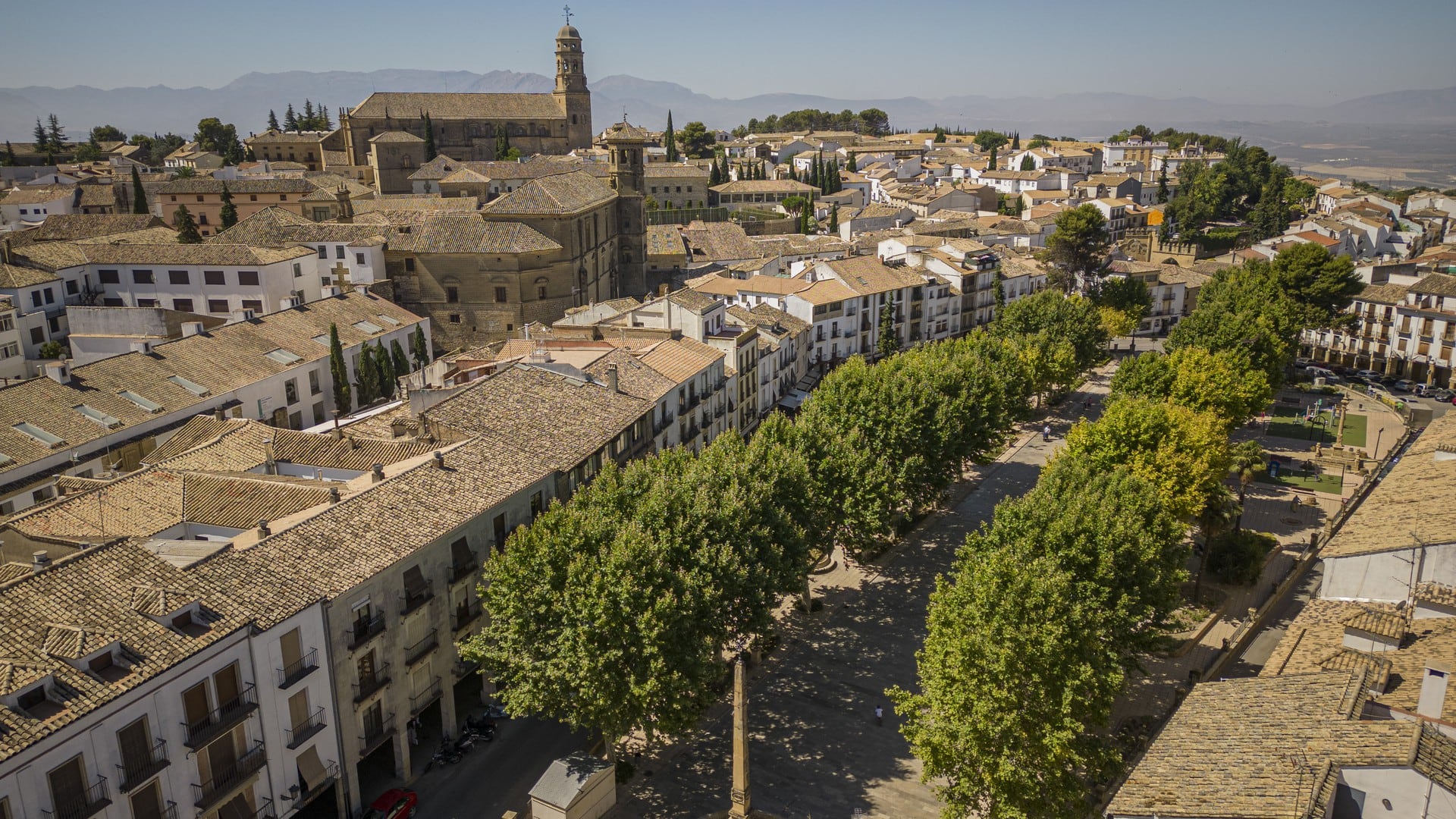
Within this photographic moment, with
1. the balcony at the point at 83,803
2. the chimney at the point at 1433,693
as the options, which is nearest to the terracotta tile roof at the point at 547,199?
the balcony at the point at 83,803

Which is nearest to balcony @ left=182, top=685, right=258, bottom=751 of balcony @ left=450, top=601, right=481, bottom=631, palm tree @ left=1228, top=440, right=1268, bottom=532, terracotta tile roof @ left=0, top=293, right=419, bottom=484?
balcony @ left=450, top=601, right=481, bottom=631

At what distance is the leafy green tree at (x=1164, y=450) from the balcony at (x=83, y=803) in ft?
127

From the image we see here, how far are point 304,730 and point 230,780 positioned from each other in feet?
8.06

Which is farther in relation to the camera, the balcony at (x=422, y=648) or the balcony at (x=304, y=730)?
the balcony at (x=422, y=648)

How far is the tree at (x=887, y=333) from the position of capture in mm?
83938

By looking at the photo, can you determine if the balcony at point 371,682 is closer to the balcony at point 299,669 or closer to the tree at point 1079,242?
the balcony at point 299,669

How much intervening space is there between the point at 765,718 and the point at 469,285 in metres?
52.8

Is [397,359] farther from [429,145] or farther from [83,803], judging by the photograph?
[429,145]

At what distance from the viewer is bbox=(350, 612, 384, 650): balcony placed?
1147 inches

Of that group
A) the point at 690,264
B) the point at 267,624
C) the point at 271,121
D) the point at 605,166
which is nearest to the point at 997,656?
the point at 267,624

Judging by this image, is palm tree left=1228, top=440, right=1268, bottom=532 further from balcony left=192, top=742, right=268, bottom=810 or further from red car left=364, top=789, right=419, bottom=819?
balcony left=192, top=742, right=268, bottom=810

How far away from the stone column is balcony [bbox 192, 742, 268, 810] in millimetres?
13408

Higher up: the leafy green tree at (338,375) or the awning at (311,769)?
the leafy green tree at (338,375)

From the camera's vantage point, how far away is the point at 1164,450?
46156mm
